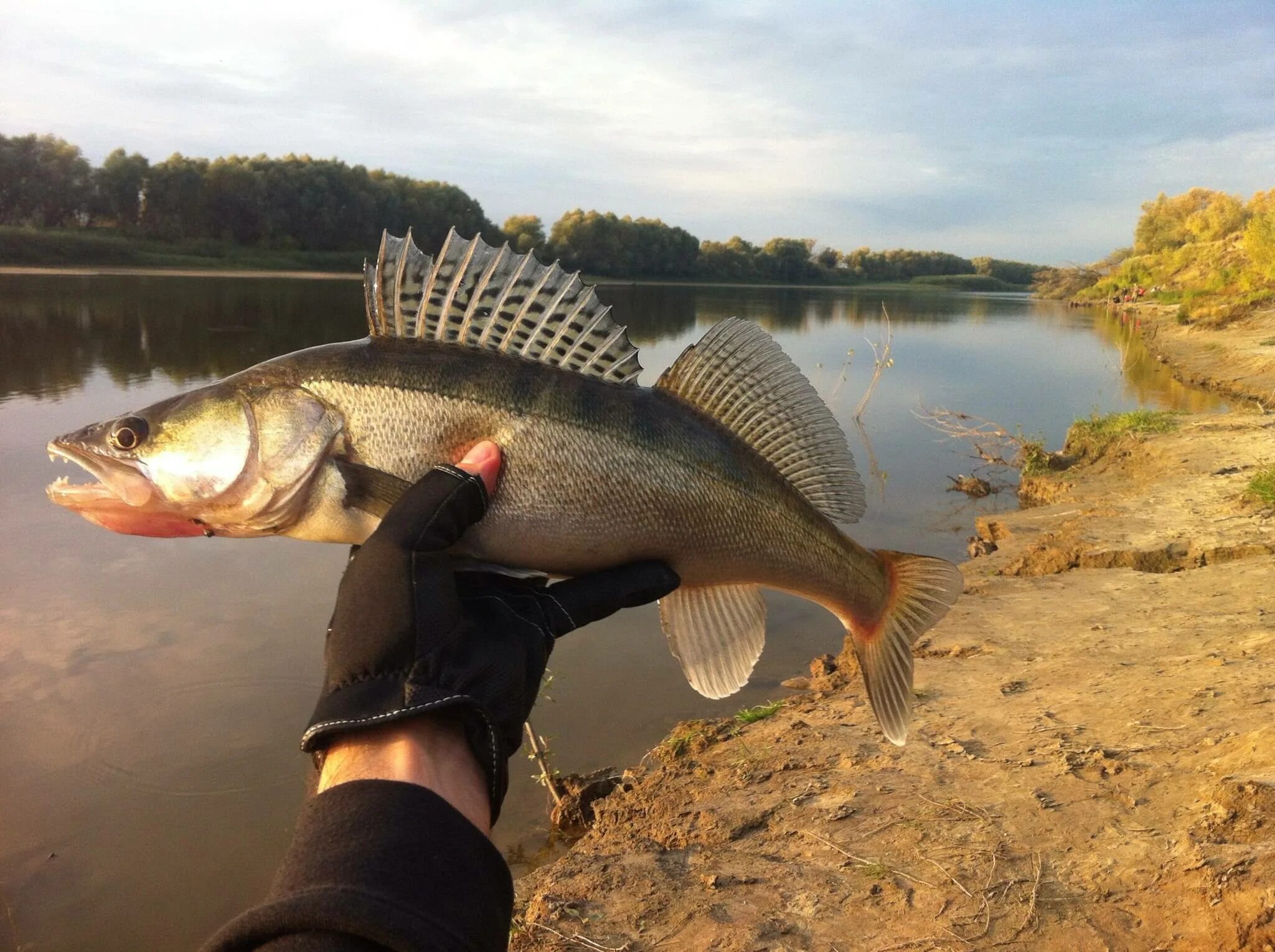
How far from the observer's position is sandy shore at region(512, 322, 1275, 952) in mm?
3217

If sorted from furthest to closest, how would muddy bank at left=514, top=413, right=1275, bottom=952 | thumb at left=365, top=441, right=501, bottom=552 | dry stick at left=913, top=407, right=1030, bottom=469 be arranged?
dry stick at left=913, top=407, right=1030, bottom=469, muddy bank at left=514, top=413, right=1275, bottom=952, thumb at left=365, top=441, right=501, bottom=552

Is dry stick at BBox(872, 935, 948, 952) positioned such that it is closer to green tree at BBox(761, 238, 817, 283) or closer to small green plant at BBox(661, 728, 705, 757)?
small green plant at BBox(661, 728, 705, 757)

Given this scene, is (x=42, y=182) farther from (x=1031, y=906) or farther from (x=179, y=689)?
(x=1031, y=906)

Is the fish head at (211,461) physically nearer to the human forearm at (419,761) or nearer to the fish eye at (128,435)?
the fish eye at (128,435)

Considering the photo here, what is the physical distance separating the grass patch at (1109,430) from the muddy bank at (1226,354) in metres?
5.75

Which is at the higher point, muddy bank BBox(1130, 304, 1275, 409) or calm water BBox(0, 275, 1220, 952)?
muddy bank BBox(1130, 304, 1275, 409)

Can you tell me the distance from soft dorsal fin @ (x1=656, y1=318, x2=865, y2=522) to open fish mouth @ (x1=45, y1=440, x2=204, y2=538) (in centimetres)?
181

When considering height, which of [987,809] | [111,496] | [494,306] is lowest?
[987,809]

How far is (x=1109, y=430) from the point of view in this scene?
13.7 m

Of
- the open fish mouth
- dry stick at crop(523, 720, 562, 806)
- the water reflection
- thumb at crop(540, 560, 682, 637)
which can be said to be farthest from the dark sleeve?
dry stick at crop(523, 720, 562, 806)

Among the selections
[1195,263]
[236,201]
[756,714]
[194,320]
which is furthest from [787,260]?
[756,714]

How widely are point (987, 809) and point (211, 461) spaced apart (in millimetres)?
3838

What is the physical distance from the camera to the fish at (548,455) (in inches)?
104

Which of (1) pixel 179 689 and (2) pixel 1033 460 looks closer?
(1) pixel 179 689
